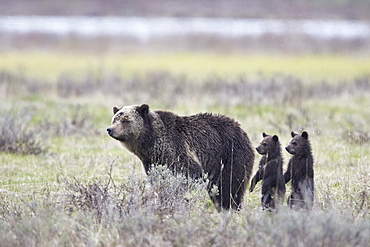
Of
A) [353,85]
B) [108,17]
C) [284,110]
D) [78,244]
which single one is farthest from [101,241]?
[108,17]

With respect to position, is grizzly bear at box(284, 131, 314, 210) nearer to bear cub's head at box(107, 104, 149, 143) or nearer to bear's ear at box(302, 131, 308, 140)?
bear's ear at box(302, 131, 308, 140)

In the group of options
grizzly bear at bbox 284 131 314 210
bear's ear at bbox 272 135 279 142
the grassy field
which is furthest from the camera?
bear's ear at bbox 272 135 279 142

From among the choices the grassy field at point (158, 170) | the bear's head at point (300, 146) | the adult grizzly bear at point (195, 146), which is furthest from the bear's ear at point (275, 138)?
the grassy field at point (158, 170)

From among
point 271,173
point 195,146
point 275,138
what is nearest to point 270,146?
point 275,138

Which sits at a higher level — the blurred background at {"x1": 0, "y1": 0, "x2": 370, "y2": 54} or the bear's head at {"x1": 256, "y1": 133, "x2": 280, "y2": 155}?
the blurred background at {"x1": 0, "y1": 0, "x2": 370, "y2": 54}

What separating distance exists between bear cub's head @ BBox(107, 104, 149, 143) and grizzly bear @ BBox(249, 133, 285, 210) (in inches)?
68.0

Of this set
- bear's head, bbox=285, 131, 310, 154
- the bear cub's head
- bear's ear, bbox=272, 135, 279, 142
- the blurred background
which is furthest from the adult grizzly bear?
the blurred background

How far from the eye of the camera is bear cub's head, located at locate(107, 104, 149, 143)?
8.05 m

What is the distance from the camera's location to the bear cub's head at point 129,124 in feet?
26.4

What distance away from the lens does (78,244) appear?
19.7 feet

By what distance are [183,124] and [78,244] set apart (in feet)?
9.31

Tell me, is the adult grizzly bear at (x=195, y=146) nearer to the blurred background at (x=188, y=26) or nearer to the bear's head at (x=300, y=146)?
the bear's head at (x=300, y=146)

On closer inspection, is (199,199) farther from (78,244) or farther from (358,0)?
(358,0)

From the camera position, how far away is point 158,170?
303 inches
